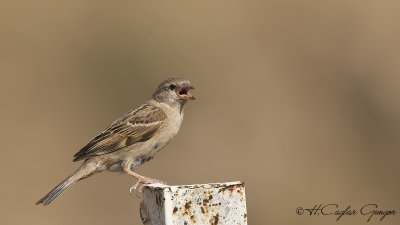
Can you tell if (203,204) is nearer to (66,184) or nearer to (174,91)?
(66,184)

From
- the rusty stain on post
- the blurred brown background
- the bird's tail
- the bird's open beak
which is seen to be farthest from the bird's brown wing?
the rusty stain on post

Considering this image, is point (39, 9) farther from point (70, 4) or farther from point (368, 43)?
point (368, 43)

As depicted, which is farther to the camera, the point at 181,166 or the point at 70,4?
the point at 70,4

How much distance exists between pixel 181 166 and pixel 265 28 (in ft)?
14.3

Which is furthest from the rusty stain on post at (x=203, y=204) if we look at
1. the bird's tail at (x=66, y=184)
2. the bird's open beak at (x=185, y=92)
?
the bird's open beak at (x=185, y=92)

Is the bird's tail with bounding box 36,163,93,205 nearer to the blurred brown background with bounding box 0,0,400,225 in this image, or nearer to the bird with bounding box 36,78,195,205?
the bird with bounding box 36,78,195,205

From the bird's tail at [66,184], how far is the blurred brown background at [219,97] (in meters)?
3.62

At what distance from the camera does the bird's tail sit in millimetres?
7441

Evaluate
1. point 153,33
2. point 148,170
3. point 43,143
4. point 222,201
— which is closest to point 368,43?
point 153,33

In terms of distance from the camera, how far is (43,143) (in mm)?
12883

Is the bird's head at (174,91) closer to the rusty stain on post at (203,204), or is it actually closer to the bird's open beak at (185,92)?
the bird's open beak at (185,92)

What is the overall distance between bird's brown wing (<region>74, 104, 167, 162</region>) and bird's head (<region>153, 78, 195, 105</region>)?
222 mm

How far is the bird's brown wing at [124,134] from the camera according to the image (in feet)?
26.0

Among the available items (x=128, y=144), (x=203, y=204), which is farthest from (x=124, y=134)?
(x=203, y=204)
